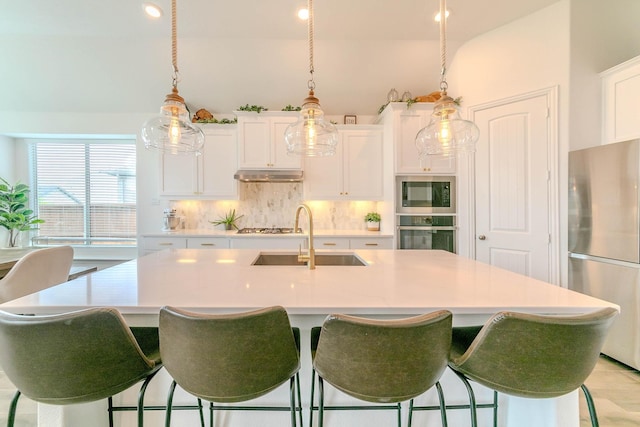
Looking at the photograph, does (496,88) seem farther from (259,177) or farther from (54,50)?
(54,50)

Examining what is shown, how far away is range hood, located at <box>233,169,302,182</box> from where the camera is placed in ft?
11.9

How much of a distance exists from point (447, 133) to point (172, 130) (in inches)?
68.8

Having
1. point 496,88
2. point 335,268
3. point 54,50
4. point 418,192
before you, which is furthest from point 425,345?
point 54,50

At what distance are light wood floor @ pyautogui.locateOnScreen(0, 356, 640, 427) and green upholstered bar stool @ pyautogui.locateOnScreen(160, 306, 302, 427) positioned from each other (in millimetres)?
1608

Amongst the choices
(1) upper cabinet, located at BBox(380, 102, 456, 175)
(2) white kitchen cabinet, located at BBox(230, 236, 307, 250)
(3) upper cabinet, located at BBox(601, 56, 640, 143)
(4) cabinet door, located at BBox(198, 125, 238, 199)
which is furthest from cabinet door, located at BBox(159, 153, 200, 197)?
(3) upper cabinet, located at BBox(601, 56, 640, 143)

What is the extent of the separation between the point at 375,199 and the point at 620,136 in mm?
2380

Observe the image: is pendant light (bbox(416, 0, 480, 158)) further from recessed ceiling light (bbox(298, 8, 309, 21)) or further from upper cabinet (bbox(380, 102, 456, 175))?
recessed ceiling light (bbox(298, 8, 309, 21))

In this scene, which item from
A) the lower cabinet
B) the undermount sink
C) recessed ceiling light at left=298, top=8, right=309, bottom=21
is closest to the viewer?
the undermount sink

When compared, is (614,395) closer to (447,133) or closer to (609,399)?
(609,399)

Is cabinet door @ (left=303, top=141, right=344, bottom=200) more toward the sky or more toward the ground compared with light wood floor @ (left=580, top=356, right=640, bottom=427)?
more toward the sky

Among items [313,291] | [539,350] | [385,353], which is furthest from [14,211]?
[539,350]

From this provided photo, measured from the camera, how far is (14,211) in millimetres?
3844

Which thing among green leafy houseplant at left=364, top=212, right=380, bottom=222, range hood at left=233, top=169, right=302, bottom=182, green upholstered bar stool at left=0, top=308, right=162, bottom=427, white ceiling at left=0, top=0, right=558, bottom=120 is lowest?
green upholstered bar stool at left=0, top=308, right=162, bottom=427

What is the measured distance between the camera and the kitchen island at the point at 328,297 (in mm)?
1042
